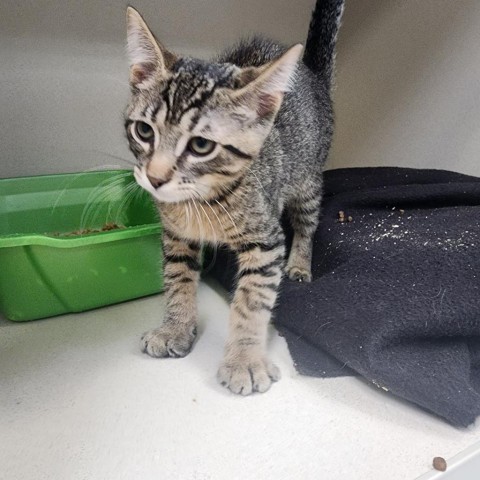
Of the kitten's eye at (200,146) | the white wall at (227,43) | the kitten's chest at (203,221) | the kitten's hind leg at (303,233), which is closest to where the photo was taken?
the kitten's eye at (200,146)

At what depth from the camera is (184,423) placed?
835mm

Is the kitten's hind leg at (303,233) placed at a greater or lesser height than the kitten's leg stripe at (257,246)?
lesser

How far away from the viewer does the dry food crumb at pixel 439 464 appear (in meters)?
0.75

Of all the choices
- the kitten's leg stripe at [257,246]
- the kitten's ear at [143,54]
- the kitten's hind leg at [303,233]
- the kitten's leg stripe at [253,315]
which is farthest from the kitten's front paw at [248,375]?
the kitten's ear at [143,54]

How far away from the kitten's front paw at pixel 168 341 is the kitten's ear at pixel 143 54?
491mm

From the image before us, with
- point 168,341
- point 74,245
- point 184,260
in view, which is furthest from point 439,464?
point 74,245

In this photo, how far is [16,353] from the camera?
39.4 inches

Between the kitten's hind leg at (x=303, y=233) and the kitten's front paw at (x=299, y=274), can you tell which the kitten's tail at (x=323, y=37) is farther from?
the kitten's front paw at (x=299, y=274)

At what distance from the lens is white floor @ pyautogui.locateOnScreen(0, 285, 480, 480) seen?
0.75m

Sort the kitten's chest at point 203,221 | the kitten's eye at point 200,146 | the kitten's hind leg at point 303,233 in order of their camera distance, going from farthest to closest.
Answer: the kitten's hind leg at point 303,233
the kitten's chest at point 203,221
the kitten's eye at point 200,146

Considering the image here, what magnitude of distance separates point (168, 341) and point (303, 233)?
0.49 m

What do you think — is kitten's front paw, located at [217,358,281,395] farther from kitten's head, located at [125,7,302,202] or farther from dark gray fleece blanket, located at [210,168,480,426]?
kitten's head, located at [125,7,302,202]

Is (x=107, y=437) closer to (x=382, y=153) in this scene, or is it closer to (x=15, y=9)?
(x=15, y=9)

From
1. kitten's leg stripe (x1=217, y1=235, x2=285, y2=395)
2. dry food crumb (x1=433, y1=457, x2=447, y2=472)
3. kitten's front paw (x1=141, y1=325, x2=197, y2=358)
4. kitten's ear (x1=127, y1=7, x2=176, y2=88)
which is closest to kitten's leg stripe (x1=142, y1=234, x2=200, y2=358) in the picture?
kitten's front paw (x1=141, y1=325, x2=197, y2=358)
